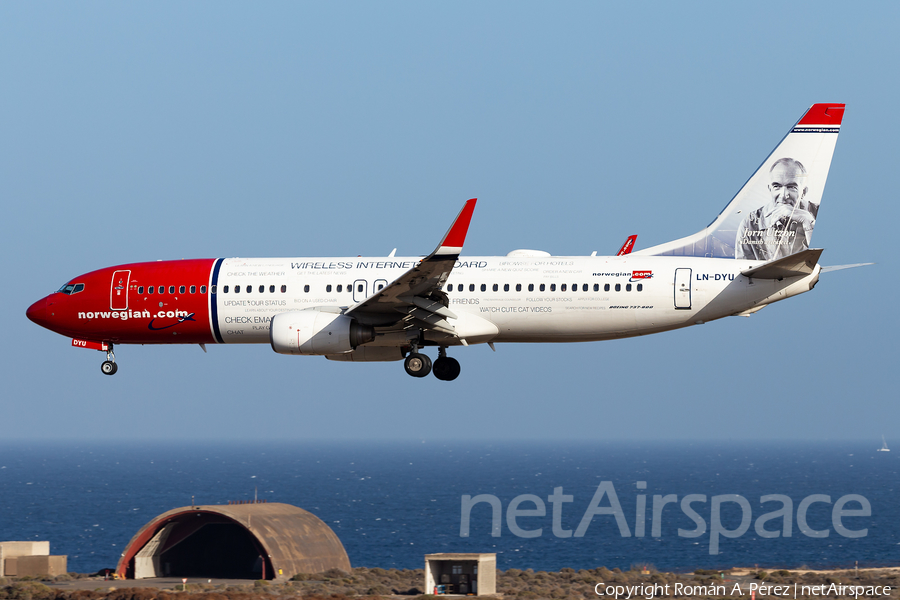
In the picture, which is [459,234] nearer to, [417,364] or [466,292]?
[466,292]

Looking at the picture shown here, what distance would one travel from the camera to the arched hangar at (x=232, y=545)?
225 ft

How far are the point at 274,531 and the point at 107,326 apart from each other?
33337mm

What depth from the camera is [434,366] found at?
3819 cm

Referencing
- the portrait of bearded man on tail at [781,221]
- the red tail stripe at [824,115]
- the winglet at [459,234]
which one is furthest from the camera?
the red tail stripe at [824,115]

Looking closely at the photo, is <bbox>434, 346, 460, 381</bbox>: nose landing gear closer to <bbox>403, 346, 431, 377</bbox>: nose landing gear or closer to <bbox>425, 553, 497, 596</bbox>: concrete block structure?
<bbox>403, 346, 431, 377</bbox>: nose landing gear

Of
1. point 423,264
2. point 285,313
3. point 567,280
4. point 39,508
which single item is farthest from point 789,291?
point 39,508

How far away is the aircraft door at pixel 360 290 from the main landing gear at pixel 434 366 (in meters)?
2.46

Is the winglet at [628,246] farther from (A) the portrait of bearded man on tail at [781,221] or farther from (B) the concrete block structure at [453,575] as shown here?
(B) the concrete block structure at [453,575]

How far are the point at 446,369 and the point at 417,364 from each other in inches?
71.2

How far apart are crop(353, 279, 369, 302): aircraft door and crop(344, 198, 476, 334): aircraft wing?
261 mm

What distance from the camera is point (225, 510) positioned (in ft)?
229
